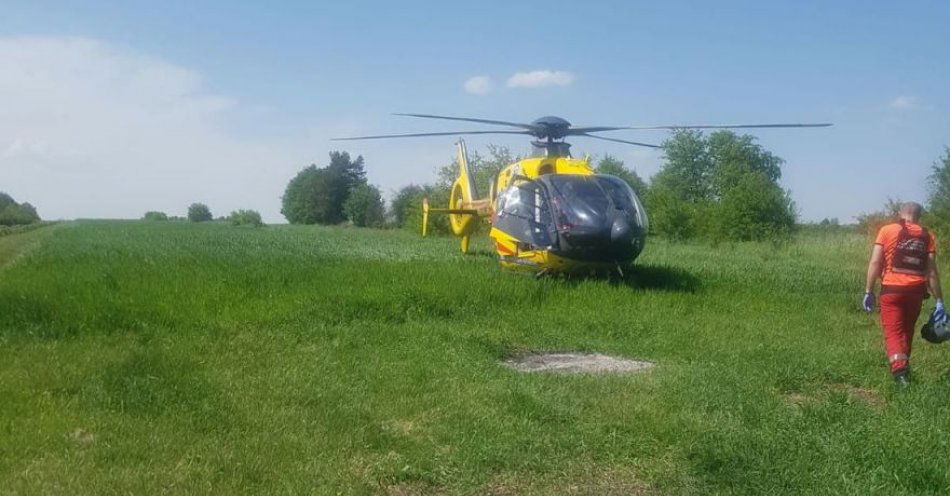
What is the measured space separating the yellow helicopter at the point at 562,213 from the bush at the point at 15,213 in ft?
179

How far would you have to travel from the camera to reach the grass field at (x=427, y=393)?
508cm

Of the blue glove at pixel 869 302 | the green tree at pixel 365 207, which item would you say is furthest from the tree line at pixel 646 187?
the blue glove at pixel 869 302

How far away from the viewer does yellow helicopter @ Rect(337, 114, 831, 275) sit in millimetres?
13680

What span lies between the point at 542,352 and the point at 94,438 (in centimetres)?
525

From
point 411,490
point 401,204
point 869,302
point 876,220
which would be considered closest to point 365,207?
point 401,204

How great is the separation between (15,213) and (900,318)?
2755 inches

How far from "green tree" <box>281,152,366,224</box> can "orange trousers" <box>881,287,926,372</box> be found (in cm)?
7004

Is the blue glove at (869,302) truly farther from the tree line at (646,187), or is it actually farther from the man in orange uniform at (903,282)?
the tree line at (646,187)

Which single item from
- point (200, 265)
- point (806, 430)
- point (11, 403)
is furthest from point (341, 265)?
point (806, 430)

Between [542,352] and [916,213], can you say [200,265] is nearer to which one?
[542,352]

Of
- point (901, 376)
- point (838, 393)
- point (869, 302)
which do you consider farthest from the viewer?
point (869, 302)

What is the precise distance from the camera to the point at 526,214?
48.2 ft

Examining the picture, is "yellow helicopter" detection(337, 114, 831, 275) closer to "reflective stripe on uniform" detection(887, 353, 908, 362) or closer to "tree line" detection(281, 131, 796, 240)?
"reflective stripe on uniform" detection(887, 353, 908, 362)

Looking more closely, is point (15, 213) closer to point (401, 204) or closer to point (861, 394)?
point (401, 204)
